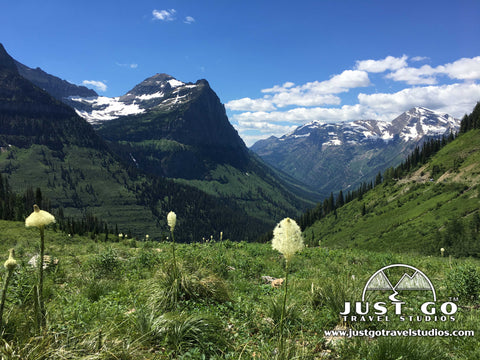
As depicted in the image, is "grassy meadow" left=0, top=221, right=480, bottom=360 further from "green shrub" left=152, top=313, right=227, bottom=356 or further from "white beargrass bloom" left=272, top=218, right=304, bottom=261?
"white beargrass bloom" left=272, top=218, right=304, bottom=261

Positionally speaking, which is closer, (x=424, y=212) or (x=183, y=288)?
(x=183, y=288)

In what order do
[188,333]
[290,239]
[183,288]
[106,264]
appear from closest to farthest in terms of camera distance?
1. [290,239]
2. [188,333]
3. [183,288]
4. [106,264]

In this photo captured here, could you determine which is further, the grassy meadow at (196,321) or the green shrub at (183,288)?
the green shrub at (183,288)

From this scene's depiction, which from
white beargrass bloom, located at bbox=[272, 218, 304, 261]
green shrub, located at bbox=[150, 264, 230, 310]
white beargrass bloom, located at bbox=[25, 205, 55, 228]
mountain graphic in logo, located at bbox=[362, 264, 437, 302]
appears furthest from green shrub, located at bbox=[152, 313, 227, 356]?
mountain graphic in logo, located at bbox=[362, 264, 437, 302]

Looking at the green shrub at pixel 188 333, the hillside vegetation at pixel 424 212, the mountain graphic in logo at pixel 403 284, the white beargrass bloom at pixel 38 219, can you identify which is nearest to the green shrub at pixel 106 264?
the green shrub at pixel 188 333

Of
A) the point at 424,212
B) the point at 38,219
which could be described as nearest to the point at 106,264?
the point at 38,219

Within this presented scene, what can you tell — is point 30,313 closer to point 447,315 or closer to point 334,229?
point 447,315

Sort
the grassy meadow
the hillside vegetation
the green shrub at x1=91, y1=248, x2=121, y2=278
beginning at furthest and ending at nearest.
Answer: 1. the hillside vegetation
2. the green shrub at x1=91, y1=248, x2=121, y2=278
3. the grassy meadow

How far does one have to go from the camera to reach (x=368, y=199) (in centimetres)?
13625

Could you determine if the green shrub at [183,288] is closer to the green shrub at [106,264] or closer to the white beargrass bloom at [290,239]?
the green shrub at [106,264]

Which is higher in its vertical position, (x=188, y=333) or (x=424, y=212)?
(x=188, y=333)

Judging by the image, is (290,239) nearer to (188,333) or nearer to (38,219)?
(188,333)

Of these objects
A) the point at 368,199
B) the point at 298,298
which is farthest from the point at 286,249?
the point at 368,199

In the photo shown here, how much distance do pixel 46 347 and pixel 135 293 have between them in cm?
400
